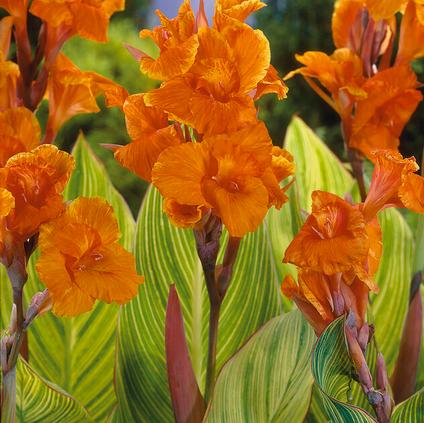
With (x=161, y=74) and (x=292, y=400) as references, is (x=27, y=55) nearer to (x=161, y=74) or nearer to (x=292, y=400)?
(x=161, y=74)

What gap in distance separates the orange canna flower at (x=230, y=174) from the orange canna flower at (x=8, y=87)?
216 mm

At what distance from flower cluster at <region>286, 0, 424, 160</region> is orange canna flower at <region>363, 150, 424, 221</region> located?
0.19m

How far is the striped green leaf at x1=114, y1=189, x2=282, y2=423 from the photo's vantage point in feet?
2.69

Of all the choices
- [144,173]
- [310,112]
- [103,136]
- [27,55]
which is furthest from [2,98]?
[310,112]

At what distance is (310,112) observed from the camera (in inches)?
113

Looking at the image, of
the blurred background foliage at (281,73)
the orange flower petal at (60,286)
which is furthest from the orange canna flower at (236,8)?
the blurred background foliage at (281,73)

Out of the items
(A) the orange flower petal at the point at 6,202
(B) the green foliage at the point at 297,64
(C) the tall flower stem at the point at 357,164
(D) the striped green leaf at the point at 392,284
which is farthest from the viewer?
(B) the green foliage at the point at 297,64

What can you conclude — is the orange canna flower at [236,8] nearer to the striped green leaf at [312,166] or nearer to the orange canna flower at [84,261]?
the orange canna flower at [84,261]

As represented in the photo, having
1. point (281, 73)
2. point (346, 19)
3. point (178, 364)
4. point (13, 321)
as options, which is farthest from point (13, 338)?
point (281, 73)

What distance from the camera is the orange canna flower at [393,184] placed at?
575 mm

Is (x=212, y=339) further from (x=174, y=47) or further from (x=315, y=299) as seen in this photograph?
(x=174, y=47)

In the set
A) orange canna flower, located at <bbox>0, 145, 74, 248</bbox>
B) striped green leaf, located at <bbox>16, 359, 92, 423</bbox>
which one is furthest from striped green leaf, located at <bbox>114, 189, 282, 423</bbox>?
orange canna flower, located at <bbox>0, 145, 74, 248</bbox>

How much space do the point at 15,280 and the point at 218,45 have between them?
0.22 m

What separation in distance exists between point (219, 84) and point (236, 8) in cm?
6
